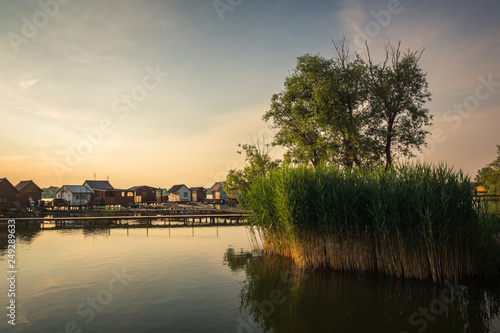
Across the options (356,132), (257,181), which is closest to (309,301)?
(257,181)

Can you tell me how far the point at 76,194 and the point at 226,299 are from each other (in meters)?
65.4

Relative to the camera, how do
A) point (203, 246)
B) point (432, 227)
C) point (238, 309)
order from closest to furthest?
point (238, 309), point (432, 227), point (203, 246)

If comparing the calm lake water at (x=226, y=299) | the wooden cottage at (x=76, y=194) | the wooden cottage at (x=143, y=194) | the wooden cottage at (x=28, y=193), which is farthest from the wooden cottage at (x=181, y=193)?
the calm lake water at (x=226, y=299)

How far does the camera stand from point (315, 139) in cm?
2880

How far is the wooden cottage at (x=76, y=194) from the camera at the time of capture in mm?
64438

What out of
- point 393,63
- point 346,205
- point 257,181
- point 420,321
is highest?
point 393,63

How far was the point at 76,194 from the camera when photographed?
64812 mm

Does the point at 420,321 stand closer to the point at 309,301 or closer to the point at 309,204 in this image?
the point at 309,301

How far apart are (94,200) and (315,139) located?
188ft

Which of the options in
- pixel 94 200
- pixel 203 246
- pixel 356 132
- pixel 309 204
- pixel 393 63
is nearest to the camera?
pixel 309 204

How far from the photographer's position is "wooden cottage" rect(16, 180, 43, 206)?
178 feet

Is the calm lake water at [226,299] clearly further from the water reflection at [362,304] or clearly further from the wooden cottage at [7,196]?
the wooden cottage at [7,196]

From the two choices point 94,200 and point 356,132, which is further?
point 94,200

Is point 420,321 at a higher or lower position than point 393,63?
lower
